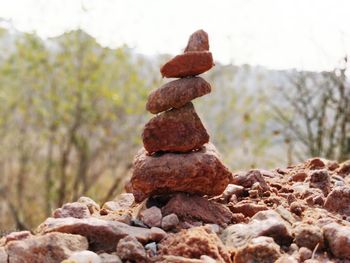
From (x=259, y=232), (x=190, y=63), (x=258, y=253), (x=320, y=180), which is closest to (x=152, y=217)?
(x=259, y=232)

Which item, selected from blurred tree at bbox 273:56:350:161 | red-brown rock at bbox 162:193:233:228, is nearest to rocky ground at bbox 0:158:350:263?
red-brown rock at bbox 162:193:233:228

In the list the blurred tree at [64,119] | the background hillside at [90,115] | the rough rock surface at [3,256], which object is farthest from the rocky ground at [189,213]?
the blurred tree at [64,119]

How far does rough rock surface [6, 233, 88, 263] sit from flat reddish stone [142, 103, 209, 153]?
104cm

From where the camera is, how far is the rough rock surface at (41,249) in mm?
3344

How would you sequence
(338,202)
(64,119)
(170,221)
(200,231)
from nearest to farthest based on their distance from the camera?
(200,231) < (170,221) < (338,202) < (64,119)

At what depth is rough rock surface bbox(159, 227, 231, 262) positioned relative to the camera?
10.7 feet

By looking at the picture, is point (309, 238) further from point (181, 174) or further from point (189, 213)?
point (181, 174)

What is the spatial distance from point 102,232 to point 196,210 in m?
0.73

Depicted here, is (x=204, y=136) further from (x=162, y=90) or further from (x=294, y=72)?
(x=294, y=72)

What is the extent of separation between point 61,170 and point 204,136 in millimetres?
11174

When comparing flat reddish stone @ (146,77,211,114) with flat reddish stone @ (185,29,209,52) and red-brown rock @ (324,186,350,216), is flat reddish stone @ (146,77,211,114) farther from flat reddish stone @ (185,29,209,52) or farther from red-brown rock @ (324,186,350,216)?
red-brown rock @ (324,186,350,216)

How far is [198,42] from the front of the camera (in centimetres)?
432

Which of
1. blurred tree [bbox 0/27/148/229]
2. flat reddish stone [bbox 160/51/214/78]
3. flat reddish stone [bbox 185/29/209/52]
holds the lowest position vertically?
blurred tree [bbox 0/27/148/229]

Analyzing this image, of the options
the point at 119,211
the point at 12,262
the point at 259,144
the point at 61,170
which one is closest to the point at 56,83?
the point at 61,170
